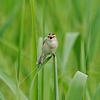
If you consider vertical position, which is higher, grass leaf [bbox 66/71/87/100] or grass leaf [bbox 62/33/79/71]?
grass leaf [bbox 66/71/87/100]

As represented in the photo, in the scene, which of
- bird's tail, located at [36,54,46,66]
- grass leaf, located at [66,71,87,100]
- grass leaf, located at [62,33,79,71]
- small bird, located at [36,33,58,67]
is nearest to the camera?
grass leaf, located at [66,71,87,100]

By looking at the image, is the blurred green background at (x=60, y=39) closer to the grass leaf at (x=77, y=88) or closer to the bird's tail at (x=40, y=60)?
the bird's tail at (x=40, y=60)

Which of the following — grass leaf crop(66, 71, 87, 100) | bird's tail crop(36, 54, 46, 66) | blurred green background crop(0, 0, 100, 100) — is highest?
bird's tail crop(36, 54, 46, 66)

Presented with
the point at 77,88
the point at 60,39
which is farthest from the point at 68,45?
the point at 77,88

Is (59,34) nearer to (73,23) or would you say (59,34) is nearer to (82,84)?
(73,23)

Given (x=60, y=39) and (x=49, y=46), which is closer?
(x=49, y=46)

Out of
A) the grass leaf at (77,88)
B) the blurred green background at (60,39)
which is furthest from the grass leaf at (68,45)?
the grass leaf at (77,88)

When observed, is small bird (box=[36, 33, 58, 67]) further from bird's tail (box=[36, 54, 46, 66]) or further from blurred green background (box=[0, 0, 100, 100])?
blurred green background (box=[0, 0, 100, 100])

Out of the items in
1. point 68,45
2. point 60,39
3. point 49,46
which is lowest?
point 60,39

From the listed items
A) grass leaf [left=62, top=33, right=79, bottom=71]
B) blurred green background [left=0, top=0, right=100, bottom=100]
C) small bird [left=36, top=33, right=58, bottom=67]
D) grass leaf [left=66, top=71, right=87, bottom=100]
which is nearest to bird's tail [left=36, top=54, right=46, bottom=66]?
small bird [left=36, top=33, right=58, bottom=67]

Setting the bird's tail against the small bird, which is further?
the small bird

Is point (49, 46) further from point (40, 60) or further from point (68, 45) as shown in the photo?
point (68, 45)
